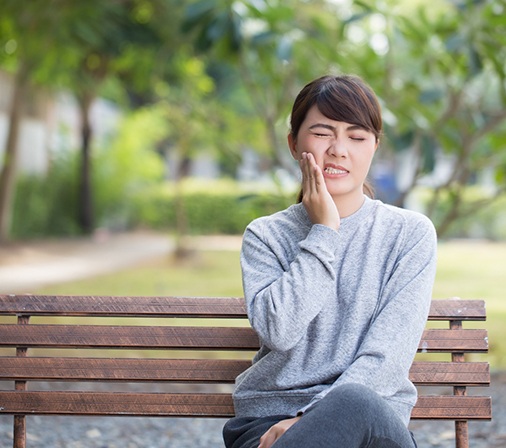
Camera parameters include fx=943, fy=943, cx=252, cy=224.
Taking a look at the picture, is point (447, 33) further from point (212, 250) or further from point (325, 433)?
point (212, 250)

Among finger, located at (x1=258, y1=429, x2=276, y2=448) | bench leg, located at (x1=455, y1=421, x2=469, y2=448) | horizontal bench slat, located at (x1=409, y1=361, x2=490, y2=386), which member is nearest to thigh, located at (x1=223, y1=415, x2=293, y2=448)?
finger, located at (x1=258, y1=429, x2=276, y2=448)

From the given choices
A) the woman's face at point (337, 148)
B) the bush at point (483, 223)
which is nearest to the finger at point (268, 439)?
the woman's face at point (337, 148)

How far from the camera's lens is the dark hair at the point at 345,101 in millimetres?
2707

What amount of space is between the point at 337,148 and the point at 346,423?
0.80 m

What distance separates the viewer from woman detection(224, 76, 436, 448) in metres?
2.57

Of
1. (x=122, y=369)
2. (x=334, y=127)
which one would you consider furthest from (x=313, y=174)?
(x=122, y=369)

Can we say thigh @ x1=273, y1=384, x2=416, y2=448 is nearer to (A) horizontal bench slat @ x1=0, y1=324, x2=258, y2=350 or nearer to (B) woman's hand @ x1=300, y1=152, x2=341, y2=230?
(B) woman's hand @ x1=300, y1=152, x2=341, y2=230

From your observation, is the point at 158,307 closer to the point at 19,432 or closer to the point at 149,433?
the point at 19,432

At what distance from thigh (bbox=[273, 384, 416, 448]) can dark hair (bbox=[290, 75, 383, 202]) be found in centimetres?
78

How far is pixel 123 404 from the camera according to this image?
10.3 ft

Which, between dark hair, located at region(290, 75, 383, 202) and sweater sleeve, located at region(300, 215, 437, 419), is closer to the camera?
sweater sleeve, located at region(300, 215, 437, 419)

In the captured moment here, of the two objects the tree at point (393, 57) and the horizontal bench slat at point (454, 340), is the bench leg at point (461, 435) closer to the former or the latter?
the horizontal bench slat at point (454, 340)

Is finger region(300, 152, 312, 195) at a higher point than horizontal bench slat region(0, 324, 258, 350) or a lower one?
higher

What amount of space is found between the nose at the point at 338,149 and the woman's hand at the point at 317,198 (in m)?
0.06
